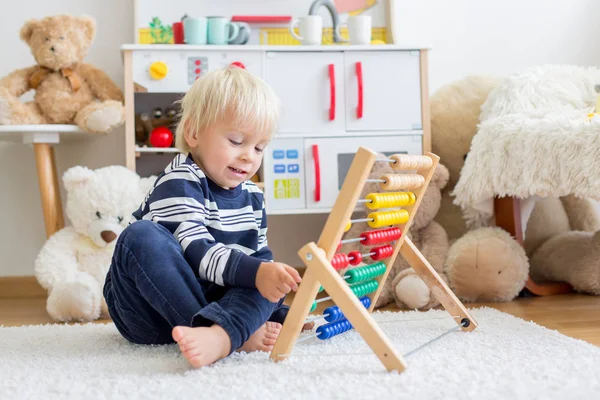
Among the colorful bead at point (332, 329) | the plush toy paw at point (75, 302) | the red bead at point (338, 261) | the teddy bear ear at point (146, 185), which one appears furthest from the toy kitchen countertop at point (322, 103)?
the red bead at point (338, 261)

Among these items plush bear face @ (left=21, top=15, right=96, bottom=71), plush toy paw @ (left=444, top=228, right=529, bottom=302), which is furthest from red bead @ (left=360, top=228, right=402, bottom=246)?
plush bear face @ (left=21, top=15, right=96, bottom=71)

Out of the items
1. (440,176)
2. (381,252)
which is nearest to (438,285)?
(381,252)

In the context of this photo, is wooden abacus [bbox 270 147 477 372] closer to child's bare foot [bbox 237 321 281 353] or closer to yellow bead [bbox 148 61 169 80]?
child's bare foot [bbox 237 321 281 353]

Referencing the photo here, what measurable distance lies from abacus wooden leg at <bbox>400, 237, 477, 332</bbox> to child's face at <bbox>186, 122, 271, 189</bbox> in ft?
1.09

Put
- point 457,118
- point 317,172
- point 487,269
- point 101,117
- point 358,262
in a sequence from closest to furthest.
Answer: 1. point 358,262
2. point 487,269
3. point 101,117
4. point 317,172
5. point 457,118

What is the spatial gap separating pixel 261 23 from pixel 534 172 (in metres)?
0.99

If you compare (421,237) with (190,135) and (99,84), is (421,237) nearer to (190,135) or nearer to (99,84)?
(190,135)

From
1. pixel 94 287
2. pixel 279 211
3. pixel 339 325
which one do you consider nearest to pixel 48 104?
pixel 94 287

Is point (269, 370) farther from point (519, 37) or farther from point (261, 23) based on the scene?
point (519, 37)

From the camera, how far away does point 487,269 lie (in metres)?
1.62

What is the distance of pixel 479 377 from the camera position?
837 mm

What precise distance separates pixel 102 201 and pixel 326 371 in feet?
3.31

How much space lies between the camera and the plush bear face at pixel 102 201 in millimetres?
1690

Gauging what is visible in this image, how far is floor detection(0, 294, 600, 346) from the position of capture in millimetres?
1285
